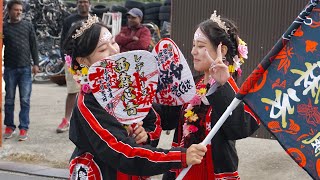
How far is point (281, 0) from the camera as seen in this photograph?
7.71m

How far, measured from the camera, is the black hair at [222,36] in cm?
352

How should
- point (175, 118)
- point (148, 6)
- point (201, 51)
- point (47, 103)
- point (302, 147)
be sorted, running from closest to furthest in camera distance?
point (302, 147)
point (201, 51)
point (175, 118)
point (47, 103)
point (148, 6)

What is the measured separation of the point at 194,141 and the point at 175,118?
27 centimetres

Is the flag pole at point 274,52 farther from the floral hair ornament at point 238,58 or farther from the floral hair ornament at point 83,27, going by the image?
the floral hair ornament at point 83,27

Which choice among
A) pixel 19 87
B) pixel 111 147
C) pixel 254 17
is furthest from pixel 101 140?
pixel 19 87

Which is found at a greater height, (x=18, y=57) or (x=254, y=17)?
(x=254, y=17)

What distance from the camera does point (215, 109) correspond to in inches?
129

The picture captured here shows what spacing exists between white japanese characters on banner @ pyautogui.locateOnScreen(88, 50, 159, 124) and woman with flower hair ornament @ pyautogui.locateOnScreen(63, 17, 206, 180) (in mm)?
59

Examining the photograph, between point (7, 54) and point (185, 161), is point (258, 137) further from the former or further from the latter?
point (185, 161)

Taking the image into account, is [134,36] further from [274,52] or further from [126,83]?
[274,52]

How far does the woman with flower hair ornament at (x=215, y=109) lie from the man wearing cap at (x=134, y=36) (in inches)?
212

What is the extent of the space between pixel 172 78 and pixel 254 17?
4.55m

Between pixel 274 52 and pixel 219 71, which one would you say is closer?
pixel 274 52

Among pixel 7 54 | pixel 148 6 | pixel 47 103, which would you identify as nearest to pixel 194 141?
pixel 7 54
